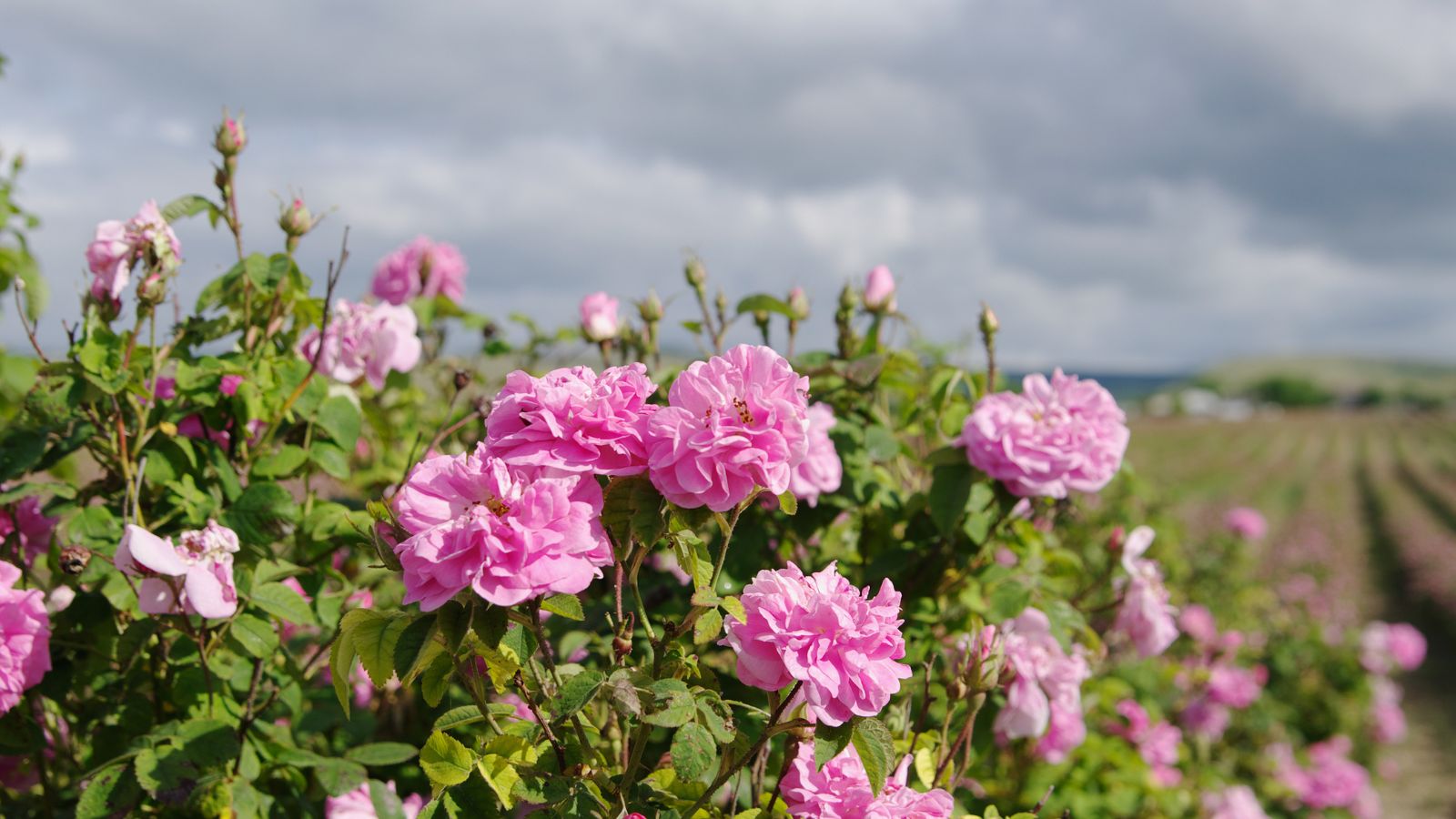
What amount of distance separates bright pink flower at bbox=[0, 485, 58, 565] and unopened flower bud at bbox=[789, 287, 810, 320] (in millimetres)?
1317

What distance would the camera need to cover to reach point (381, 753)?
151 centimetres

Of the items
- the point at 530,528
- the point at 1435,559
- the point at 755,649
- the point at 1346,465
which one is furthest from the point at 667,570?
the point at 1346,465

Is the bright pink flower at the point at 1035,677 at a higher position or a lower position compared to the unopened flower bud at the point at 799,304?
lower

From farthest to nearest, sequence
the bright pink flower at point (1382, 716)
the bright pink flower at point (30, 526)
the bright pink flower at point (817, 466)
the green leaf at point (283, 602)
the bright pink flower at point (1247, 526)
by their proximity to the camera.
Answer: the bright pink flower at point (1382, 716) → the bright pink flower at point (1247, 526) → the bright pink flower at point (30, 526) → the bright pink flower at point (817, 466) → the green leaf at point (283, 602)

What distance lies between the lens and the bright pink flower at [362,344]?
1736 mm

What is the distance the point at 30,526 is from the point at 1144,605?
1.97 m

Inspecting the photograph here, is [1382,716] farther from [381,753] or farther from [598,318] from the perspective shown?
[381,753]

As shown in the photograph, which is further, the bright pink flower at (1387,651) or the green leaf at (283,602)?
the bright pink flower at (1387,651)

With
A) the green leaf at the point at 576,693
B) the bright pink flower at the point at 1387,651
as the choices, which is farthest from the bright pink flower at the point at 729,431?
the bright pink flower at the point at 1387,651

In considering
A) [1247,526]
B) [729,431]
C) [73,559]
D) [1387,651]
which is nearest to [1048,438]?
[729,431]

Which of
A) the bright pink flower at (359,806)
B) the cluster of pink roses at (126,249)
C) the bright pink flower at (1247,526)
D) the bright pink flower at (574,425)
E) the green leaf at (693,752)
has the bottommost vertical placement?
the bright pink flower at (1247,526)

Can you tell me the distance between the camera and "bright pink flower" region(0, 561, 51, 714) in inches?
51.7

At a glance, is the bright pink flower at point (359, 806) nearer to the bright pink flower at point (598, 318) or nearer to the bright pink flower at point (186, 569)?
the bright pink flower at point (186, 569)

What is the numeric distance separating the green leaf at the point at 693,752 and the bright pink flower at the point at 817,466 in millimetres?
592
